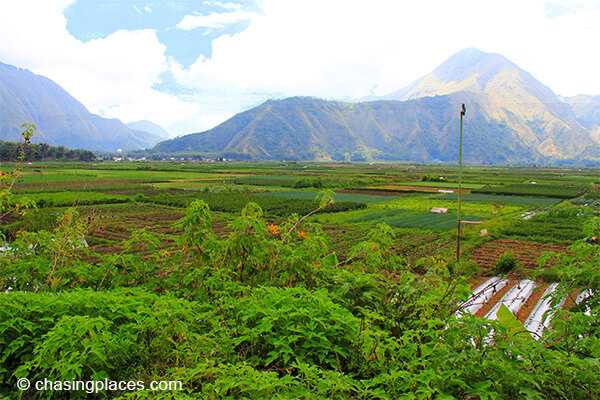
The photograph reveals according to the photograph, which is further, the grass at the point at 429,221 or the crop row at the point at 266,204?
the crop row at the point at 266,204

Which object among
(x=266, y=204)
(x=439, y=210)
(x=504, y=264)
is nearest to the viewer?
(x=504, y=264)

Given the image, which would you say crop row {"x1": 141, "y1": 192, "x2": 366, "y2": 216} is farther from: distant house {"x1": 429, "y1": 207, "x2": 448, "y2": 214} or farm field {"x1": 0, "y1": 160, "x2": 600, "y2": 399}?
Result: farm field {"x1": 0, "y1": 160, "x2": 600, "y2": 399}

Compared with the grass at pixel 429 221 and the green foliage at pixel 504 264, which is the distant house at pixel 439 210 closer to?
the grass at pixel 429 221

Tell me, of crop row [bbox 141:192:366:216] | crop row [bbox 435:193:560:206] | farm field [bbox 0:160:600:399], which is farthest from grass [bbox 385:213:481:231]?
farm field [bbox 0:160:600:399]

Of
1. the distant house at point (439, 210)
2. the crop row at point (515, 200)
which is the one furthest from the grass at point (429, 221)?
the crop row at point (515, 200)

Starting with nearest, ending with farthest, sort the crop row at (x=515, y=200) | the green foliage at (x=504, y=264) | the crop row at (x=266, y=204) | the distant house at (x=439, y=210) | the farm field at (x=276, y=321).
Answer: the farm field at (x=276, y=321) < the green foliage at (x=504, y=264) < the crop row at (x=266, y=204) < the distant house at (x=439, y=210) < the crop row at (x=515, y=200)

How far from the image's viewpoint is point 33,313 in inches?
131

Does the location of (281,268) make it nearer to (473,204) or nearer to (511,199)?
(473,204)

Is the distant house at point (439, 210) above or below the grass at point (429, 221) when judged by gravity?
above

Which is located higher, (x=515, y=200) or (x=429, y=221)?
(x=515, y=200)

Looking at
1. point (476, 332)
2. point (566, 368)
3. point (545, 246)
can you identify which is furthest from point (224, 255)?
point (545, 246)

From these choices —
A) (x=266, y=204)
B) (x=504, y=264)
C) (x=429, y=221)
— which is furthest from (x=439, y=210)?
(x=504, y=264)

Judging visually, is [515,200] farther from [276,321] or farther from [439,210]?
[276,321]

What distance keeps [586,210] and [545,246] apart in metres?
16.4
